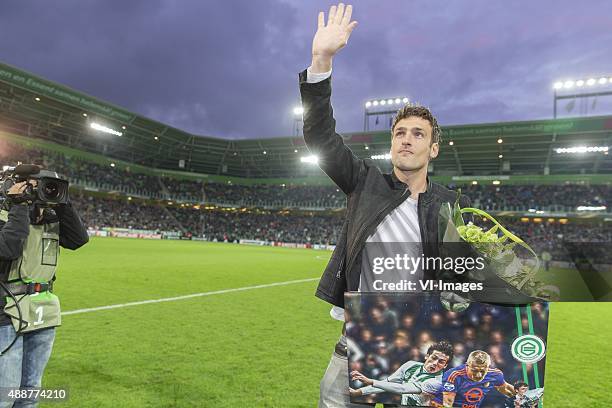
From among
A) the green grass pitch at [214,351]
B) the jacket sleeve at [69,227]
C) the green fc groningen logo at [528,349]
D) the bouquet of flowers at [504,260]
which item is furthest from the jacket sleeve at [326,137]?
the green grass pitch at [214,351]

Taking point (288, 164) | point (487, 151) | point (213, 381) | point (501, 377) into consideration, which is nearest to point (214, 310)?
point (213, 381)

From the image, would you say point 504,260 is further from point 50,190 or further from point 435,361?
point 50,190

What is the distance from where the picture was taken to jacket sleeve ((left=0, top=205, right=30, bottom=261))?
2.70 meters

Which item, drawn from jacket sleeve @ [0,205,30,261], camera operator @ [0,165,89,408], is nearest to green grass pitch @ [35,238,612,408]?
camera operator @ [0,165,89,408]

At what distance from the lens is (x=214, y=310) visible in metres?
8.41

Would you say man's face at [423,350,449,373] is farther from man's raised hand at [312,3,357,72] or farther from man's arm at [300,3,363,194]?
man's raised hand at [312,3,357,72]

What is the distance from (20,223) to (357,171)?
239cm

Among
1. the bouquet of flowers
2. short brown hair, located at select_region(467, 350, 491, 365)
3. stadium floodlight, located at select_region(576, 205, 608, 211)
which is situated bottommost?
short brown hair, located at select_region(467, 350, 491, 365)

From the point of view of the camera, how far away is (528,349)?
149 centimetres

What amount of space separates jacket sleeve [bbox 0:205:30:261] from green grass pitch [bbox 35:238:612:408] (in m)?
1.93

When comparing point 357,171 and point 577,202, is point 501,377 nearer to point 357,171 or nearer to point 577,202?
point 357,171

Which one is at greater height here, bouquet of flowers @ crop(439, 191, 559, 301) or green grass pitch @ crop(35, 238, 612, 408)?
bouquet of flowers @ crop(439, 191, 559, 301)

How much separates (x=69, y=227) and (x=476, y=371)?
3181 millimetres

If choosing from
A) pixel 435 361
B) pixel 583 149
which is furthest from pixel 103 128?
pixel 583 149
